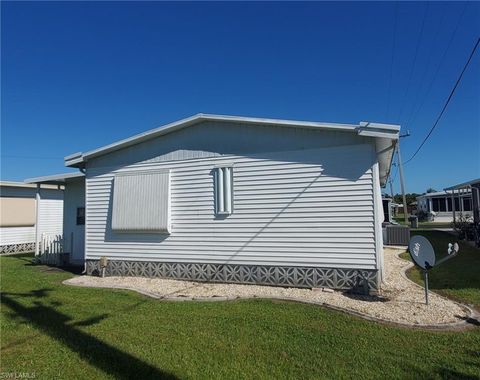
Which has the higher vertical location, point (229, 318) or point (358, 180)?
point (358, 180)

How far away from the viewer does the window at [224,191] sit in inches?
348

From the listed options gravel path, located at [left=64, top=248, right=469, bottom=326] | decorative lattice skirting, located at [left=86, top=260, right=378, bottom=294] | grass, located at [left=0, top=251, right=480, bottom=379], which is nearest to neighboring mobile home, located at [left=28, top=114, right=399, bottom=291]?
decorative lattice skirting, located at [left=86, top=260, right=378, bottom=294]

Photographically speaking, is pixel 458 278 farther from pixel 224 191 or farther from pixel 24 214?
pixel 24 214

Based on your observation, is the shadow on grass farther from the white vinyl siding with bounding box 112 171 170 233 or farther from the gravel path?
the white vinyl siding with bounding box 112 171 170 233

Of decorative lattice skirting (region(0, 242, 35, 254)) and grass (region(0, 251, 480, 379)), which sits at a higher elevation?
decorative lattice skirting (region(0, 242, 35, 254))

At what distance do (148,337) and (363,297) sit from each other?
412 centimetres

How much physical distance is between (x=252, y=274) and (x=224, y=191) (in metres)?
2.02

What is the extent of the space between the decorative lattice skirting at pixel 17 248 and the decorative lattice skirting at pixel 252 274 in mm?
9249

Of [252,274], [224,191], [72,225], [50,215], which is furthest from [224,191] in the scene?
[50,215]

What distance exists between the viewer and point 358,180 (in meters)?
7.69

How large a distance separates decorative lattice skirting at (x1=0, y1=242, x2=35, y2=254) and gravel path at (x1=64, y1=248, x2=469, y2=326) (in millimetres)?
9431

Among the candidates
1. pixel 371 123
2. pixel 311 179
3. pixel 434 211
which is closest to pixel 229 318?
pixel 311 179

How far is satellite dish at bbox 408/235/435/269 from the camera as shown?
21.2 ft

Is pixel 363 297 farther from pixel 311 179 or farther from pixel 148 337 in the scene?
pixel 148 337
